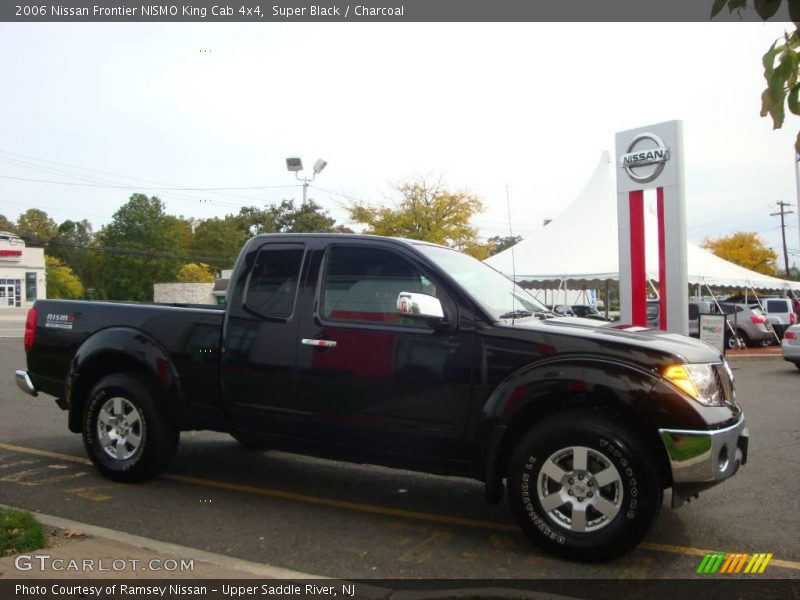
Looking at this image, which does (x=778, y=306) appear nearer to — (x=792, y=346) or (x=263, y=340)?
(x=792, y=346)

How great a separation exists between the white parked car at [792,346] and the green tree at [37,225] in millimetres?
94950

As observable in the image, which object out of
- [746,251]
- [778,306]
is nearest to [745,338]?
[778,306]

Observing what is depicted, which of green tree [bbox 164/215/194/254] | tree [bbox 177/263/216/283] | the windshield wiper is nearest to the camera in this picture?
the windshield wiper

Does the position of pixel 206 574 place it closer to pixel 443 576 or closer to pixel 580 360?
pixel 443 576

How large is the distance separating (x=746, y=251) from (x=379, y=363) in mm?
64724

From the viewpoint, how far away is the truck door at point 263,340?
498cm

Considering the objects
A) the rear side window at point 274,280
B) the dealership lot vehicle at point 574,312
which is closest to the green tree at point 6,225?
the dealership lot vehicle at point 574,312

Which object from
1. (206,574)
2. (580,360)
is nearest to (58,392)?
(206,574)

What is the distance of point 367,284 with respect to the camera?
16.1 feet

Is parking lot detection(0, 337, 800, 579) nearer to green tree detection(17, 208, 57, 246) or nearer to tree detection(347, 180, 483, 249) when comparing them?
tree detection(347, 180, 483, 249)

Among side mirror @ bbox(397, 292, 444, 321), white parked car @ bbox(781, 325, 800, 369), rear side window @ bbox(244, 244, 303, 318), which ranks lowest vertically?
white parked car @ bbox(781, 325, 800, 369)

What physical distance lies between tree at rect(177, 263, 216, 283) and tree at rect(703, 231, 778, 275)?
168 feet

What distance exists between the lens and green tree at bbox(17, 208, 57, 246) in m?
92.8

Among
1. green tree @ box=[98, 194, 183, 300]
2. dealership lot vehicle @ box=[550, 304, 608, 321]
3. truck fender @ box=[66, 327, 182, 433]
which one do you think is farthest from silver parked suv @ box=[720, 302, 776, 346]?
green tree @ box=[98, 194, 183, 300]
